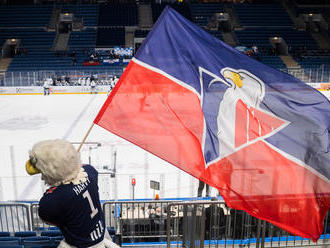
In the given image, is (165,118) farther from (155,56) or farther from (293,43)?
(293,43)

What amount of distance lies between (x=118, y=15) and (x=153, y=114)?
32.4 m

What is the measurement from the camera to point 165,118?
3102mm

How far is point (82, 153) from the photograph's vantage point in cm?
930

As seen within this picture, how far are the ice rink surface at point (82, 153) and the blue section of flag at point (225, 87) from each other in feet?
12.4

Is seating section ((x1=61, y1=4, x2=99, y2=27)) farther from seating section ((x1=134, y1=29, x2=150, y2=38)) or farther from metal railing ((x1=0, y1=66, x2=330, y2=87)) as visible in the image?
metal railing ((x1=0, y1=66, x2=330, y2=87))

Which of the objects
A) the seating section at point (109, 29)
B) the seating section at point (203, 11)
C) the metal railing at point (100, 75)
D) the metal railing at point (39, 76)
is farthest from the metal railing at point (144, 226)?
the seating section at point (203, 11)

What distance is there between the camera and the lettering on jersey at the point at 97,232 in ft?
6.48

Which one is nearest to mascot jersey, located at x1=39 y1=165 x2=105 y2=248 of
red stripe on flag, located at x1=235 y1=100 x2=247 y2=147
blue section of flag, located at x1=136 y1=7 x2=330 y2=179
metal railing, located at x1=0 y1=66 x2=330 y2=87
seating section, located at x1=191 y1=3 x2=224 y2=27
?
blue section of flag, located at x1=136 y1=7 x2=330 y2=179

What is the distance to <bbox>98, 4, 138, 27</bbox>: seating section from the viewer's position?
32.4m

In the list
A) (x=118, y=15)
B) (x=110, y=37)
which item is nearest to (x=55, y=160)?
Result: (x=110, y=37)

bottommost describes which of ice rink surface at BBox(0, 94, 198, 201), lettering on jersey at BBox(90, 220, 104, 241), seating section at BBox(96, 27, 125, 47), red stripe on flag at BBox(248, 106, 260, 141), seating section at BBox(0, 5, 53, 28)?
ice rink surface at BBox(0, 94, 198, 201)

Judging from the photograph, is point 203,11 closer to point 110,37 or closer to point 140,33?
point 140,33

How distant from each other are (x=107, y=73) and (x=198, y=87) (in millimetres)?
18665

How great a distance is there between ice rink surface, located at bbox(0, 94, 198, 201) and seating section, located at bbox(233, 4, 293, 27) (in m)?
21.4
